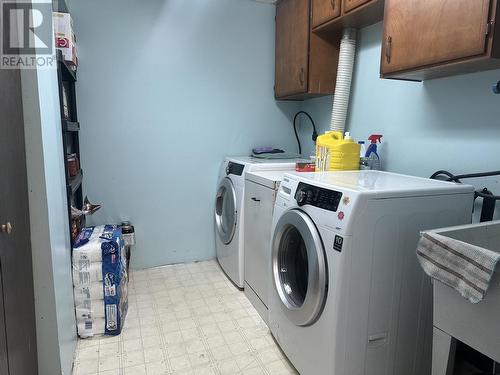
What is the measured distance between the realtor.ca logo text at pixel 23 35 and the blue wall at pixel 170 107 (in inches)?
46.7

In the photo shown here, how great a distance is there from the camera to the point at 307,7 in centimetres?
237

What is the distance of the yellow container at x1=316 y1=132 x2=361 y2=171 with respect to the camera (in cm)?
200

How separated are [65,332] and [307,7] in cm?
246

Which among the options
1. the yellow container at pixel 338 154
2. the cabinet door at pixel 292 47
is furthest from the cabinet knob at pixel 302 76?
the yellow container at pixel 338 154

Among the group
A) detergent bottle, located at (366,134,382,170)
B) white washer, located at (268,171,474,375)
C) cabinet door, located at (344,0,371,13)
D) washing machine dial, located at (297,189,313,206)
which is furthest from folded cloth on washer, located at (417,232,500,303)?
cabinet door, located at (344,0,371,13)

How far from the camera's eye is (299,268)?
168 centimetres

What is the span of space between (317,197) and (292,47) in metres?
1.65

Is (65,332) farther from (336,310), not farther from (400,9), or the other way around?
(400,9)

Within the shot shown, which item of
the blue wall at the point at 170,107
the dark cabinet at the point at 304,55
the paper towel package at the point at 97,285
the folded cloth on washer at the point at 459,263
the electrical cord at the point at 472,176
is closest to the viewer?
the folded cloth on washer at the point at 459,263

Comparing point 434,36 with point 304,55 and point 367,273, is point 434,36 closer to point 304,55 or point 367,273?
point 367,273

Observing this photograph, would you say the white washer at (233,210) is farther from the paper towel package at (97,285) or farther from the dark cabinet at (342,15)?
the dark cabinet at (342,15)

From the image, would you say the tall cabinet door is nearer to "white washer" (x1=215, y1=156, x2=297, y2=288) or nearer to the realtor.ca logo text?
the realtor.ca logo text

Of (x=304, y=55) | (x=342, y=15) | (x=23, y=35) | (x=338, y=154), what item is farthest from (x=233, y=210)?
(x=23, y=35)

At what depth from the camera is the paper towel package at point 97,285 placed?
1849 millimetres
